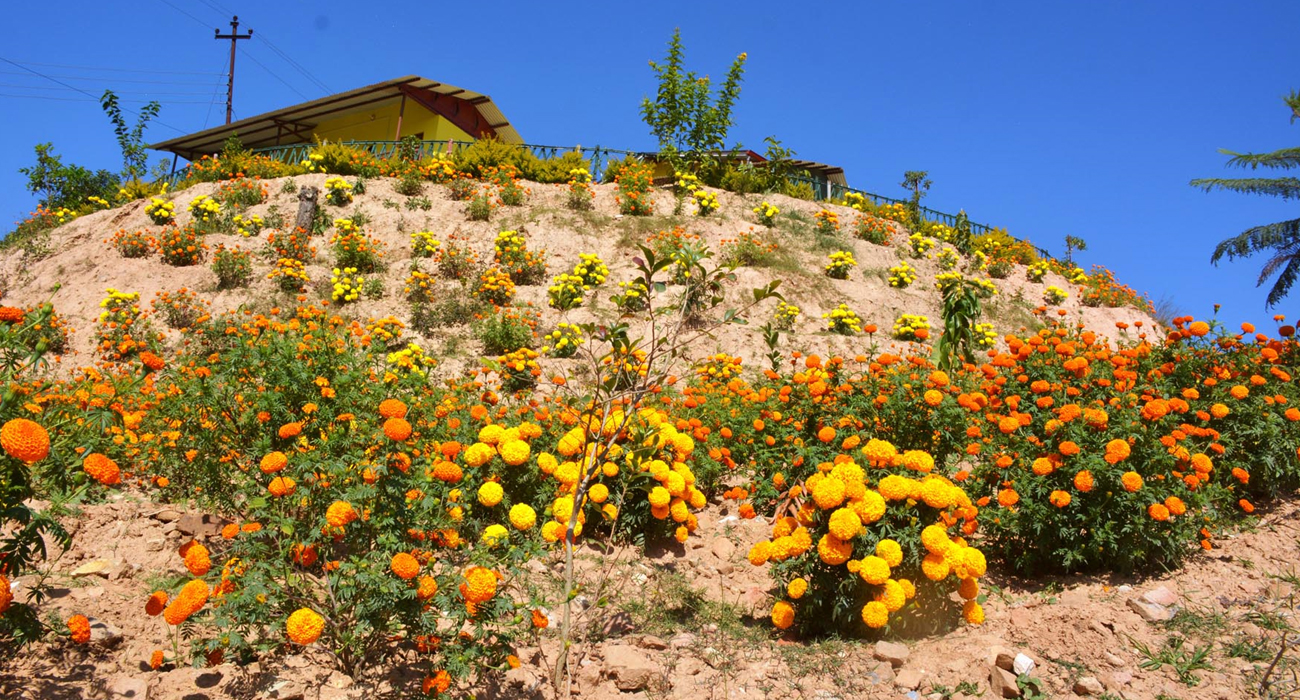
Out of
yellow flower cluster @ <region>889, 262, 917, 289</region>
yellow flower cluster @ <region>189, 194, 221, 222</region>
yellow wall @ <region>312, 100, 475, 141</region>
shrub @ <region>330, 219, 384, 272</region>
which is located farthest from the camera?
yellow wall @ <region>312, 100, 475, 141</region>

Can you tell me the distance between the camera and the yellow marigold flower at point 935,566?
3068 millimetres

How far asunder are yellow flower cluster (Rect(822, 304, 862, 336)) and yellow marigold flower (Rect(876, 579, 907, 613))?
827 cm

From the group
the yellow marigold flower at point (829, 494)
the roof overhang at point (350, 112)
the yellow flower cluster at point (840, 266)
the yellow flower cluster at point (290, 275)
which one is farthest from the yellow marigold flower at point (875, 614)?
the roof overhang at point (350, 112)

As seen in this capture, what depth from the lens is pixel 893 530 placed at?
10.3 feet

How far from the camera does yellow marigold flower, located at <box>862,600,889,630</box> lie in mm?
3057

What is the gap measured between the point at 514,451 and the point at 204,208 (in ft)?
40.5

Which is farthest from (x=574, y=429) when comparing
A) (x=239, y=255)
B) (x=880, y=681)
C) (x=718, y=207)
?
(x=718, y=207)

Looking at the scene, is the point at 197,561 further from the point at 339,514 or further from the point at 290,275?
the point at 290,275

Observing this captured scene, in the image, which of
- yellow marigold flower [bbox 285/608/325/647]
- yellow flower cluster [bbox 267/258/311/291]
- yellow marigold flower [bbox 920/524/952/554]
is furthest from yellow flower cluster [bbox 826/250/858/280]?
yellow marigold flower [bbox 285/608/325/647]

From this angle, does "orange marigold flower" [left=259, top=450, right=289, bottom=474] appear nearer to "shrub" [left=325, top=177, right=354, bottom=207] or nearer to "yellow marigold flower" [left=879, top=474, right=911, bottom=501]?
"yellow marigold flower" [left=879, top=474, right=911, bottom=501]

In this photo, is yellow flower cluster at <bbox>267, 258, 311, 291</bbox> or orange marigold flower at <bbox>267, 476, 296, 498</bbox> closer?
orange marigold flower at <bbox>267, 476, 296, 498</bbox>

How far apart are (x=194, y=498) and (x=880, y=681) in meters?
3.87

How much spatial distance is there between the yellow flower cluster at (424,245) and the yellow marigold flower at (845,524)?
10425mm

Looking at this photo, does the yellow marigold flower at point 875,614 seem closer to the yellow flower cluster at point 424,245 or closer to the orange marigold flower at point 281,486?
the orange marigold flower at point 281,486
